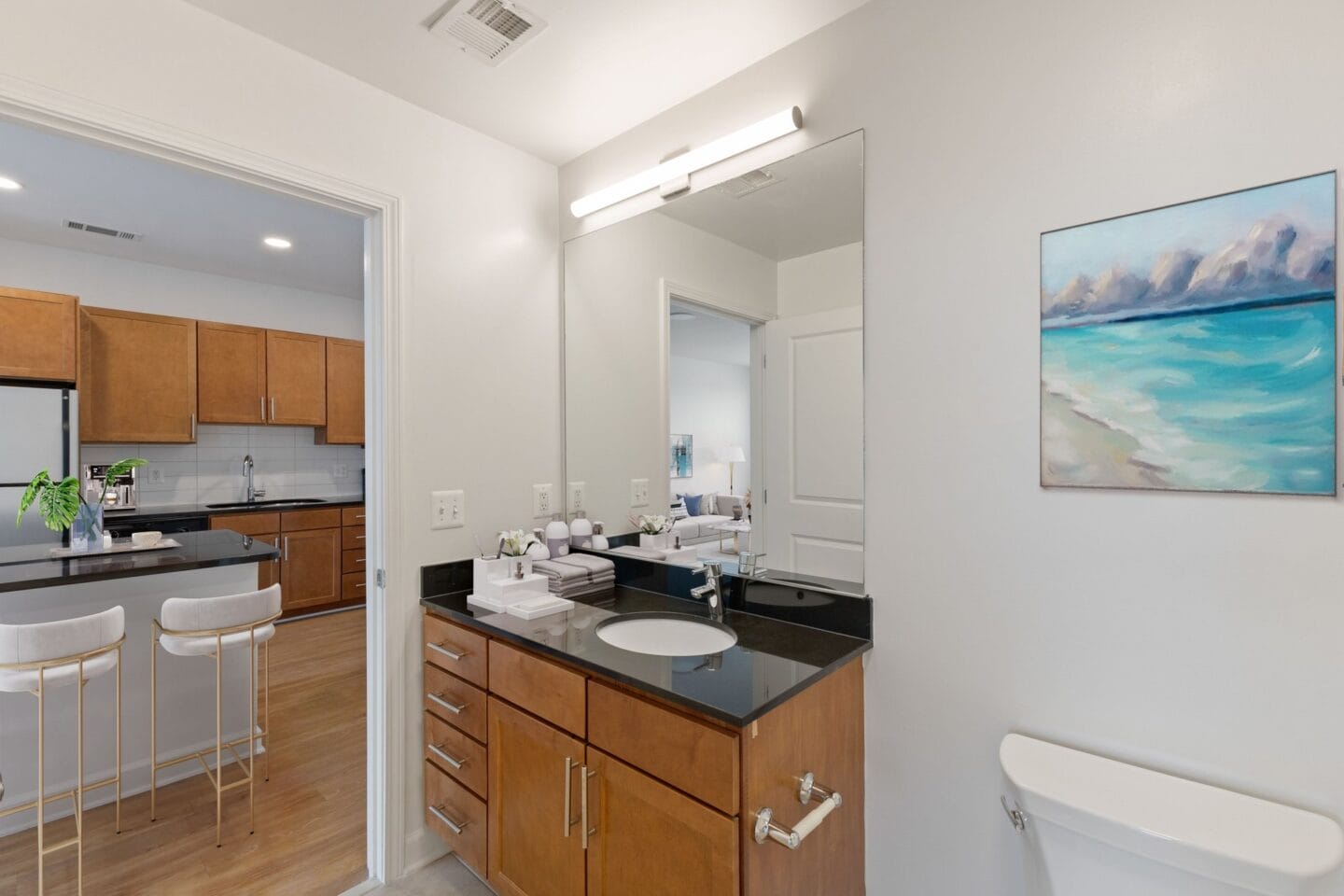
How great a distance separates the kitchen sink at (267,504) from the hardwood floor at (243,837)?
7.05ft

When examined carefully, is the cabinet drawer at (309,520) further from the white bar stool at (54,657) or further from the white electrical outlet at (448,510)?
the white electrical outlet at (448,510)

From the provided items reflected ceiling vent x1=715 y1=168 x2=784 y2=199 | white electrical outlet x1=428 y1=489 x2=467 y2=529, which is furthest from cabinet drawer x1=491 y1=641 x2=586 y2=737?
reflected ceiling vent x1=715 y1=168 x2=784 y2=199

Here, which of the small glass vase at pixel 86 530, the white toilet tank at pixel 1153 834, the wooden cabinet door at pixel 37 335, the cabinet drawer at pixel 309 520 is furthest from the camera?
the cabinet drawer at pixel 309 520

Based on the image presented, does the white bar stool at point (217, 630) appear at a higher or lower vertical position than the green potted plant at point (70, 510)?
lower

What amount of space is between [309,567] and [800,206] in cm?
475

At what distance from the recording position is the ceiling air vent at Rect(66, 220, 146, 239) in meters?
3.58

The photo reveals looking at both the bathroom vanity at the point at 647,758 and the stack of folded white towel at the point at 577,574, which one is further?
the stack of folded white towel at the point at 577,574

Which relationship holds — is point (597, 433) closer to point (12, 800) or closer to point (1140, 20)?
point (1140, 20)

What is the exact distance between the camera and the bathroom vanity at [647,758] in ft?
3.85

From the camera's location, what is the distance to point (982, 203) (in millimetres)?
1348

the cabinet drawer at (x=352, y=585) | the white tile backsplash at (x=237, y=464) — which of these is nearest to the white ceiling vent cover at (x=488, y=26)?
the white tile backsplash at (x=237, y=464)

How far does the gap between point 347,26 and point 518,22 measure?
45 centimetres

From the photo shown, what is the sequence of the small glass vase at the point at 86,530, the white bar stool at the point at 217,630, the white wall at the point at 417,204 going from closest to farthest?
1. the white wall at the point at 417,204
2. the white bar stool at the point at 217,630
3. the small glass vase at the point at 86,530

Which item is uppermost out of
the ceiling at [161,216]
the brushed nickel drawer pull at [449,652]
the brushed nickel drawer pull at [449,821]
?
the ceiling at [161,216]
